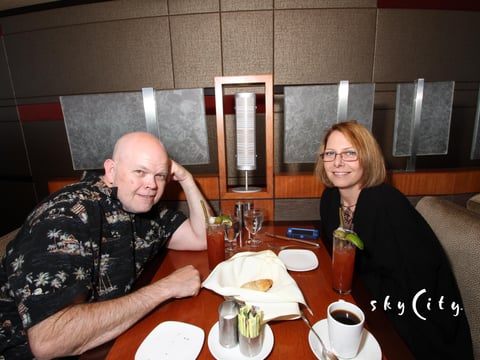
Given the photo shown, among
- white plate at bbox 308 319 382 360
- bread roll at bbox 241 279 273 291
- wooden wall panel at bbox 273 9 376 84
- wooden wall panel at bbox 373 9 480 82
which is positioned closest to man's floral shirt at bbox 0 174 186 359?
bread roll at bbox 241 279 273 291

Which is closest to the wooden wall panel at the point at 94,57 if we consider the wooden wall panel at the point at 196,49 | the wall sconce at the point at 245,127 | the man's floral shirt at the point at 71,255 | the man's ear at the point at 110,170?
the wooden wall panel at the point at 196,49

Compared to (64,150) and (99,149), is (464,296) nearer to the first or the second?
(99,149)

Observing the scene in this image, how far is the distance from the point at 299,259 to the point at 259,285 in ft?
1.11

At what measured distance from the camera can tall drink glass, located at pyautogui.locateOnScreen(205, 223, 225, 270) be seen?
3.67 ft

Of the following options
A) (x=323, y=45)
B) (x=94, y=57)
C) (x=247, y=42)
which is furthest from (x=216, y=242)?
A: (x=94, y=57)

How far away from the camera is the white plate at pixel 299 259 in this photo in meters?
1.10

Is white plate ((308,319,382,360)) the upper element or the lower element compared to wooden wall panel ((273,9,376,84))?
lower

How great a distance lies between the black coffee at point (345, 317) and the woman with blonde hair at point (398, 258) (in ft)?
0.83

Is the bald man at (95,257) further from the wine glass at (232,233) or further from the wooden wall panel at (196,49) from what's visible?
the wooden wall panel at (196,49)

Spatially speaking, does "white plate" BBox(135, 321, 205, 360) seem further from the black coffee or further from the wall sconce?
the wall sconce

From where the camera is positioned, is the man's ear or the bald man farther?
the man's ear

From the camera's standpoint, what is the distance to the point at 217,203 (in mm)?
1708

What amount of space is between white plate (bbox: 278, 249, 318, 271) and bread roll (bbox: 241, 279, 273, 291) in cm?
20

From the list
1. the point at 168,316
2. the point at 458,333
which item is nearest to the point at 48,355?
the point at 168,316
